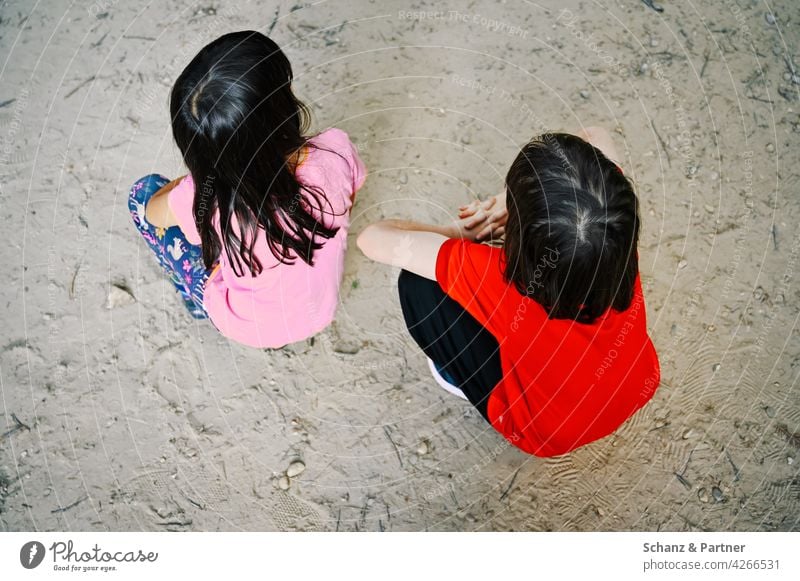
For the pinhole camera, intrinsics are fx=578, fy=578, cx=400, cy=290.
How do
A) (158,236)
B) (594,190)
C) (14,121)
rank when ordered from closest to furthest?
(594,190) < (158,236) < (14,121)

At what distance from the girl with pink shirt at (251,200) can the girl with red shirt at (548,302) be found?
11 cm

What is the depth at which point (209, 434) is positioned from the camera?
82cm

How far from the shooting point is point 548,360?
619 mm

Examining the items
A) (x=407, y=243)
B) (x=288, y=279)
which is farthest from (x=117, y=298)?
(x=407, y=243)

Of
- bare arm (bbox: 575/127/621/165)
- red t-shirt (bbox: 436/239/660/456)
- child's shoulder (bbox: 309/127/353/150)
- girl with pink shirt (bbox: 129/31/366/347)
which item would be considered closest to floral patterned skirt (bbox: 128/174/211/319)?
girl with pink shirt (bbox: 129/31/366/347)

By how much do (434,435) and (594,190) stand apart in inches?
17.2

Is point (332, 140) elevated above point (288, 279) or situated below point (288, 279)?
above

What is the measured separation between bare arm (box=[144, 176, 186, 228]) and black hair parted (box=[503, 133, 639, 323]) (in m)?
0.42

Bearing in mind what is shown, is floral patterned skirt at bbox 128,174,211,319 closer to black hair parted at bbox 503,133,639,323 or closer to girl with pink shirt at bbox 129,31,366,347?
girl with pink shirt at bbox 129,31,366,347

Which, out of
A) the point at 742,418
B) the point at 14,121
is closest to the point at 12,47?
the point at 14,121

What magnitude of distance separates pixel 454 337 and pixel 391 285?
192mm

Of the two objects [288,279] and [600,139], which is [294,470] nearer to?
[288,279]

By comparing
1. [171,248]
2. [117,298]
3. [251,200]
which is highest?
A: [251,200]
